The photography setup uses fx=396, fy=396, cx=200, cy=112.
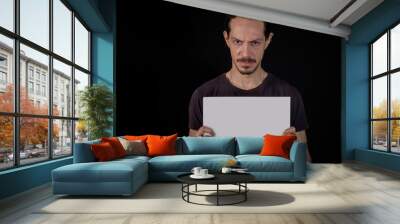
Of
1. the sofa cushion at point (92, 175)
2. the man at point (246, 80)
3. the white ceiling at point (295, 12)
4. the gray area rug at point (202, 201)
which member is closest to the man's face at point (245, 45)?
the man at point (246, 80)

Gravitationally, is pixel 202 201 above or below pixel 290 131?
below

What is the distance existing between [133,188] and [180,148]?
85.6 inches

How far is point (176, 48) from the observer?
30.6 feet

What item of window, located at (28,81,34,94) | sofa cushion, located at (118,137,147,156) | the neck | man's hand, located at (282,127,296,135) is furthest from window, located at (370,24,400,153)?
window, located at (28,81,34,94)

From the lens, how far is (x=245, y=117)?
→ 30.0ft

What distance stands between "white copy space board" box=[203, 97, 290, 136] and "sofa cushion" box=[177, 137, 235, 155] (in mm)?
1863

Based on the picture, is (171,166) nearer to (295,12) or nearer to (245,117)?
(245,117)

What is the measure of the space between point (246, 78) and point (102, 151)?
444cm

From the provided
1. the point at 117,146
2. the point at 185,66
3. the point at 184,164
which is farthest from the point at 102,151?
the point at 185,66

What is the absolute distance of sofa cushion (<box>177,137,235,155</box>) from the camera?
23.3ft

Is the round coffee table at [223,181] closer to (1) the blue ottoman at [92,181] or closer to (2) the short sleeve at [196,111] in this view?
(1) the blue ottoman at [92,181]

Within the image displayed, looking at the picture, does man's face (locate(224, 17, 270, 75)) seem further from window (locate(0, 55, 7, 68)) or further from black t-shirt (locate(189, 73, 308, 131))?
window (locate(0, 55, 7, 68))

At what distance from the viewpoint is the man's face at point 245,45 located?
928 centimetres

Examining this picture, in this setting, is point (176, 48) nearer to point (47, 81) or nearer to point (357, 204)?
point (47, 81)
